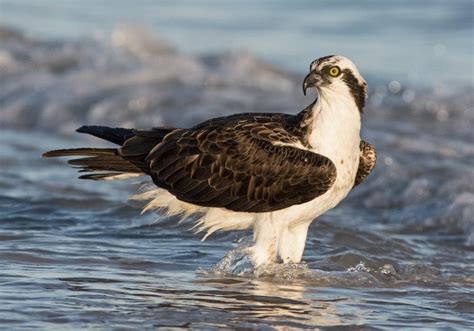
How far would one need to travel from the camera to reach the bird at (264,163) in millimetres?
7984

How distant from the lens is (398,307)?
7629mm

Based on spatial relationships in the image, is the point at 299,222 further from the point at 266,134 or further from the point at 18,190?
the point at 18,190

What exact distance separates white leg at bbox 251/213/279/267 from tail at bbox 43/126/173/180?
2.89 ft

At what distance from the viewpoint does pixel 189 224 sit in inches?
401

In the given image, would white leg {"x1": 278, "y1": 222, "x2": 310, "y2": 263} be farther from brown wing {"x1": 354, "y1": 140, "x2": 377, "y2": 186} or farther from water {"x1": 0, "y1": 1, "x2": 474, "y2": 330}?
brown wing {"x1": 354, "y1": 140, "x2": 377, "y2": 186}

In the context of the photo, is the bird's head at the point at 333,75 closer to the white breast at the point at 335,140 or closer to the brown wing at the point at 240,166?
the white breast at the point at 335,140

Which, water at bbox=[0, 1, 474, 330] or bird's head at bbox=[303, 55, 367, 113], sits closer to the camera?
water at bbox=[0, 1, 474, 330]

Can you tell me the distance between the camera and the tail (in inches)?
338

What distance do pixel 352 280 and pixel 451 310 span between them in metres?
0.87

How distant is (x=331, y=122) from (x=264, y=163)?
0.56m

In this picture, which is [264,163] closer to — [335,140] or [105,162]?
[335,140]

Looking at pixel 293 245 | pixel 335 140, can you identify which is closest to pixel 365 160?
pixel 335 140

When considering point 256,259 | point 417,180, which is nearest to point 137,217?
point 256,259

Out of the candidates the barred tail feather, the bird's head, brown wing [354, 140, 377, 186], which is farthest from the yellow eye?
the barred tail feather
